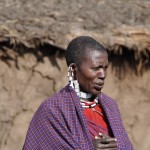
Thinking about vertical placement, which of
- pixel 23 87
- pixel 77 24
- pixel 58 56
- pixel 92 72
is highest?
pixel 92 72

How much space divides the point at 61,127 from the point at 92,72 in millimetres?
379

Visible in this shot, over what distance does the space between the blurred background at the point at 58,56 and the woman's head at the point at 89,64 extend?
8.32 ft

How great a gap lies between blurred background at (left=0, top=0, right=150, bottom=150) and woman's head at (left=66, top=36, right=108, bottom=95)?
2.53 m

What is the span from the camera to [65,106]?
4152 millimetres

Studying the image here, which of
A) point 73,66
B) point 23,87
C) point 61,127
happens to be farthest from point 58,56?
point 61,127

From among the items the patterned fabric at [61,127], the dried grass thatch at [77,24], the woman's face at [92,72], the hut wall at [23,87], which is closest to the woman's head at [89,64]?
the woman's face at [92,72]

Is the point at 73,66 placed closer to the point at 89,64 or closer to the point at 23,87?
the point at 89,64

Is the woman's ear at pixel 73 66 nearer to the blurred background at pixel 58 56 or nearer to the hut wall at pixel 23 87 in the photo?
the blurred background at pixel 58 56

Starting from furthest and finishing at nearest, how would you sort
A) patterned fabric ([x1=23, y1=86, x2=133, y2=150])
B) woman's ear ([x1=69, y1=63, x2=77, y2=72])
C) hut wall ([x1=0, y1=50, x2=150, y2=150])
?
hut wall ([x1=0, y1=50, x2=150, y2=150]) → woman's ear ([x1=69, y1=63, x2=77, y2=72]) → patterned fabric ([x1=23, y1=86, x2=133, y2=150])

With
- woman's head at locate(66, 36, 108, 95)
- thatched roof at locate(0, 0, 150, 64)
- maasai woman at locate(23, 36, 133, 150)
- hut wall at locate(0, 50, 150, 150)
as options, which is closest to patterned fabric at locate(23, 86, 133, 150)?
maasai woman at locate(23, 36, 133, 150)

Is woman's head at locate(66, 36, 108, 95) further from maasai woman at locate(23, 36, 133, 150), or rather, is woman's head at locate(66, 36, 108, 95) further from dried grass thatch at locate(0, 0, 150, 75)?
dried grass thatch at locate(0, 0, 150, 75)

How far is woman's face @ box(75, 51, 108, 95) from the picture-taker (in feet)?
13.6

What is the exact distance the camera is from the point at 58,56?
22.9 feet

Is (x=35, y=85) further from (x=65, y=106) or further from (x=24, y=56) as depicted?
(x=65, y=106)
